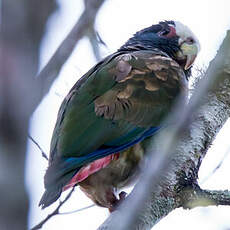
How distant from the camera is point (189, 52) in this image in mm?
3277

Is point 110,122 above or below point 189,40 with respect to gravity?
above

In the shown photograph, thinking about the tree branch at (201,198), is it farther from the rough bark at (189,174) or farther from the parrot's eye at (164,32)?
the parrot's eye at (164,32)

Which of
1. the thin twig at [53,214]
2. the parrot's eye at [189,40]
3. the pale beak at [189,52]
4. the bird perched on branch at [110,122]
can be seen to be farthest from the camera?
the parrot's eye at [189,40]

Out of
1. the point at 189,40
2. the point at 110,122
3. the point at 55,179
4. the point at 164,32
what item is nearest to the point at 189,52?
the point at 189,40

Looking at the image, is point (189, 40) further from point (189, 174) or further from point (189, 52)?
point (189, 174)

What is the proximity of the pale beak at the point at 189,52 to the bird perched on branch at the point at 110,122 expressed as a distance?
22 cm

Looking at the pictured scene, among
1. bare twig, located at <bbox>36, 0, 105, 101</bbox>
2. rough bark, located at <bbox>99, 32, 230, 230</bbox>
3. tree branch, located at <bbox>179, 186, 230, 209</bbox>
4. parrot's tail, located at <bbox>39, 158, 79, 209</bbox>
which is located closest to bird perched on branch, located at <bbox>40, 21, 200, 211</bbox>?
parrot's tail, located at <bbox>39, 158, 79, 209</bbox>

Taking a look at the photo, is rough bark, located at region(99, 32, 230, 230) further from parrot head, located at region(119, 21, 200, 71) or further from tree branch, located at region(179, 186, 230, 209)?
parrot head, located at region(119, 21, 200, 71)

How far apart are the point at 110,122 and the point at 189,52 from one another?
981mm

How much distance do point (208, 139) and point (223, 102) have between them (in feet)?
0.90

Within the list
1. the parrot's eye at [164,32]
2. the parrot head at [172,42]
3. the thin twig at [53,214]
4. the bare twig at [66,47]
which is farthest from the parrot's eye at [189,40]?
the bare twig at [66,47]

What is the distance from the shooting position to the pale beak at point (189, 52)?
3.25 meters

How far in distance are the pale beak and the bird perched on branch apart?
8.5 inches

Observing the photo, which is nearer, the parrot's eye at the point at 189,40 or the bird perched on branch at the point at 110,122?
the bird perched on branch at the point at 110,122
